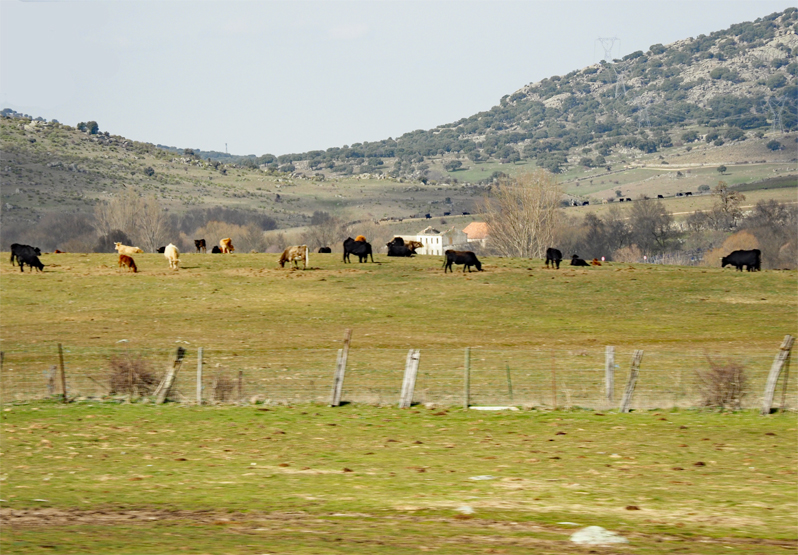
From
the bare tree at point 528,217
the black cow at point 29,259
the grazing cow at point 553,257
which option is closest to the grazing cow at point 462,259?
the grazing cow at point 553,257

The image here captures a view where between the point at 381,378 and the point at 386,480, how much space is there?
12.0 m

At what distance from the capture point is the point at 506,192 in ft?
336

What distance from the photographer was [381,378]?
25891 mm

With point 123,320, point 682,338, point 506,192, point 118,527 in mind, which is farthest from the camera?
point 506,192

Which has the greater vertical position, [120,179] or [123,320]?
[120,179]

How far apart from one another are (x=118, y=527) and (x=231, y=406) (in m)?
9.93

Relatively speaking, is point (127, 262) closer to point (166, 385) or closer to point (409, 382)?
point (166, 385)

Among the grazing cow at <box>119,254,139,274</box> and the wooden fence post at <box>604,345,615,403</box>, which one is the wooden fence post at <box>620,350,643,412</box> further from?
the grazing cow at <box>119,254,139,274</box>

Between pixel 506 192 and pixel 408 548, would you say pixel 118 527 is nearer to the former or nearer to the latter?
pixel 408 548

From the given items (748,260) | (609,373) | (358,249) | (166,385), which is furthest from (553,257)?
(166,385)

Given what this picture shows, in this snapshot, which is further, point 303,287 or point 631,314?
point 303,287

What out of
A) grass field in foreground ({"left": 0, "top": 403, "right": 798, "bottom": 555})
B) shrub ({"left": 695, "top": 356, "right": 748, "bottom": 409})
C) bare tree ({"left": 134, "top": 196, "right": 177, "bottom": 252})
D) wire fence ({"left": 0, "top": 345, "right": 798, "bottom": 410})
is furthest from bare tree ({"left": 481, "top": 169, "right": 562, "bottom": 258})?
grass field in foreground ({"left": 0, "top": 403, "right": 798, "bottom": 555})

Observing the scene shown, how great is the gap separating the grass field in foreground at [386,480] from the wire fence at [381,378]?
5.64 feet

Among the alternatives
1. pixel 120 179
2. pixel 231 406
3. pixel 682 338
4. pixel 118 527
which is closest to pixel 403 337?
pixel 682 338
